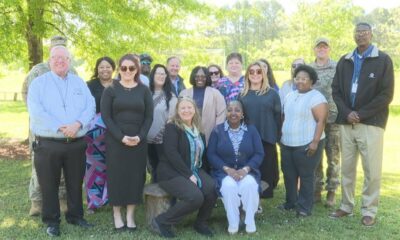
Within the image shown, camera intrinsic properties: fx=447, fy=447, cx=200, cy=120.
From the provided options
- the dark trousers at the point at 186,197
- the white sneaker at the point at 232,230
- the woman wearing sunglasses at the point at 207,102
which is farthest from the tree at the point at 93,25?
the white sneaker at the point at 232,230

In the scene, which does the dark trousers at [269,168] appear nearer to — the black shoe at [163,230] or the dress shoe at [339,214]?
the dress shoe at [339,214]

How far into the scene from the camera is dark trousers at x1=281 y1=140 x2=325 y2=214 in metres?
6.13

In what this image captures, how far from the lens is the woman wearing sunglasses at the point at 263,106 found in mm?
6102

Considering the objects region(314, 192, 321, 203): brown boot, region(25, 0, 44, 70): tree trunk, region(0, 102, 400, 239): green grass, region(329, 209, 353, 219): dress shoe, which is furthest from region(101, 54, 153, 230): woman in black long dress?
region(25, 0, 44, 70): tree trunk

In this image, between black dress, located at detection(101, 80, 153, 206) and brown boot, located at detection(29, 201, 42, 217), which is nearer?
black dress, located at detection(101, 80, 153, 206)

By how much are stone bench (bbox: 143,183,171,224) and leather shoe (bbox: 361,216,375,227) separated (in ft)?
8.58

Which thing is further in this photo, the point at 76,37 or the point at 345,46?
the point at 345,46

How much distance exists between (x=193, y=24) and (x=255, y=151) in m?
7.73

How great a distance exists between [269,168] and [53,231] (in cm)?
299

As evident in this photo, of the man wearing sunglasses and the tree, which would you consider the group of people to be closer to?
the man wearing sunglasses

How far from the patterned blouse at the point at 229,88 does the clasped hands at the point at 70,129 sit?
2381 millimetres

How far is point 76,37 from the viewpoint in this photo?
10383 millimetres

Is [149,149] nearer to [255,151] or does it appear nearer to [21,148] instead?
[255,151]

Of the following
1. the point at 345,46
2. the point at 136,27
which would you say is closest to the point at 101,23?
the point at 136,27
